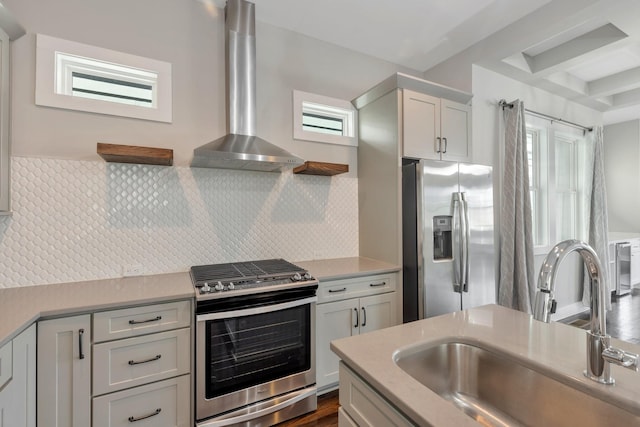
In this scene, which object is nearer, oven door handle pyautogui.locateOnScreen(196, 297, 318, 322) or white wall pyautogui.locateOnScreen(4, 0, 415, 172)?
oven door handle pyautogui.locateOnScreen(196, 297, 318, 322)

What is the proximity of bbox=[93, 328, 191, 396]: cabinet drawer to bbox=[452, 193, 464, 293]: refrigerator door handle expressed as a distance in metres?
2.18

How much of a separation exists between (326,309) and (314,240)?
2.74 feet

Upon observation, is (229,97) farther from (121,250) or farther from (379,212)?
(379,212)

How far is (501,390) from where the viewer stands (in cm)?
103

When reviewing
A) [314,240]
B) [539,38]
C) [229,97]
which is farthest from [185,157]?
[539,38]

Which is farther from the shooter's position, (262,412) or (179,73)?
(179,73)

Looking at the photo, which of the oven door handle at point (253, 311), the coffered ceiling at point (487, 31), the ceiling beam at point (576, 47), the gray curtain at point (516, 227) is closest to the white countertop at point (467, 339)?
the oven door handle at point (253, 311)

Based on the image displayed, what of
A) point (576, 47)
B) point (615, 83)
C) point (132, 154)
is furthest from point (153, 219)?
point (615, 83)

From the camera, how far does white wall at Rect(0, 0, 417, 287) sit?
6.50 ft

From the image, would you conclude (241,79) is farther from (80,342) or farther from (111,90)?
(80,342)

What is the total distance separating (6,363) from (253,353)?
116 cm

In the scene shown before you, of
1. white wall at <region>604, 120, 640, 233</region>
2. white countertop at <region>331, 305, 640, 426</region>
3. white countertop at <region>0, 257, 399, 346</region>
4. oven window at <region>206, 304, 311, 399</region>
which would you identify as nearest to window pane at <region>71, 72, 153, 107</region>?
white countertop at <region>0, 257, 399, 346</region>

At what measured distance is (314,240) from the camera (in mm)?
2977

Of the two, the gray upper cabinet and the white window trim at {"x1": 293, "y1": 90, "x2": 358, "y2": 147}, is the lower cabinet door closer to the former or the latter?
the white window trim at {"x1": 293, "y1": 90, "x2": 358, "y2": 147}
